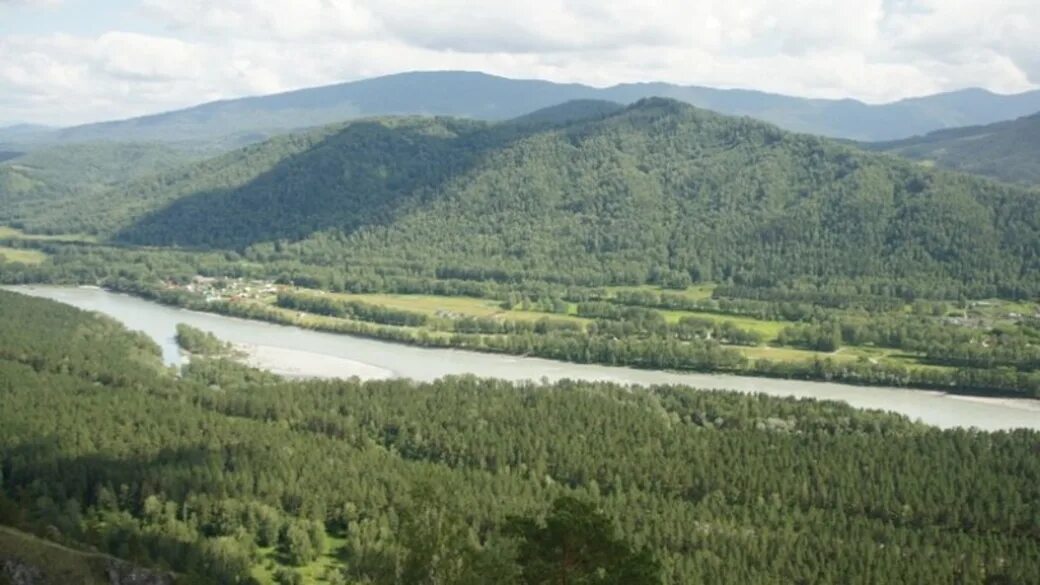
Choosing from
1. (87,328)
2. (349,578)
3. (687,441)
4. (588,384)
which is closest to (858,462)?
(687,441)

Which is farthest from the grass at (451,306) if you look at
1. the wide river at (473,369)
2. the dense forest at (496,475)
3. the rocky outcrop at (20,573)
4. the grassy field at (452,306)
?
the rocky outcrop at (20,573)

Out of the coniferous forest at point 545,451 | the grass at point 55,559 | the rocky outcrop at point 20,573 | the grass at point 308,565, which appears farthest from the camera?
the grass at point 308,565

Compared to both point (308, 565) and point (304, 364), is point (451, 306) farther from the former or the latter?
point (308, 565)

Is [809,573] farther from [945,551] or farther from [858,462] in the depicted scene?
[858,462]

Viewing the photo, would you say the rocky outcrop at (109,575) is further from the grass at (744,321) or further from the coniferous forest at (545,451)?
the grass at (744,321)

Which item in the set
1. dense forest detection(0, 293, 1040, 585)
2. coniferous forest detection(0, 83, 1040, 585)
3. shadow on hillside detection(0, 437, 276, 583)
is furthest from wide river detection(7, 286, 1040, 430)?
shadow on hillside detection(0, 437, 276, 583)

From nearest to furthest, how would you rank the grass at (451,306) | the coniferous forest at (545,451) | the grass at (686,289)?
the coniferous forest at (545,451) < the grass at (451,306) < the grass at (686,289)

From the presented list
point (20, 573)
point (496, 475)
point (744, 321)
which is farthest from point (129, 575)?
point (744, 321)
